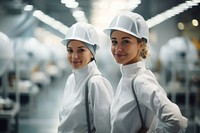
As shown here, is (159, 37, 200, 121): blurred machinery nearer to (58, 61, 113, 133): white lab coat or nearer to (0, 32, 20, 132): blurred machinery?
(0, 32, 20, 132): blurred machinery

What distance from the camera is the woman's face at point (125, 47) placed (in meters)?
1.87

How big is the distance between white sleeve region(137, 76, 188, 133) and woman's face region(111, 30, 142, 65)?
0.63 feet

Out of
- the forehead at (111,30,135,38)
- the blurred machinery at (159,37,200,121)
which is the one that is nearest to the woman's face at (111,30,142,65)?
the forehead at (111,30,135,38)

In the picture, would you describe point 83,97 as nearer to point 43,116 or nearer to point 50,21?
point 50,21

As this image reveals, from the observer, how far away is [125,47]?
1.88 m

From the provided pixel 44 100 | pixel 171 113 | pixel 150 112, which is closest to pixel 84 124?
pixel 150 112

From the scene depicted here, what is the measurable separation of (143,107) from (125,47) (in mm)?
321

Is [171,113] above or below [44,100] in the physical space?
above

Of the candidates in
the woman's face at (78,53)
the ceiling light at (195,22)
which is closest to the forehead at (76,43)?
the woman's face at (78,53)

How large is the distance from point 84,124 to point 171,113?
2.06ft

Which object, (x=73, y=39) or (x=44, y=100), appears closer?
(x=73, y=39)

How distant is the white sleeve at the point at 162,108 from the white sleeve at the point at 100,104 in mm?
345

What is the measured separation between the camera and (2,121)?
395 cm

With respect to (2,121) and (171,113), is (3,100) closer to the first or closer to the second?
(2,121)
